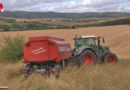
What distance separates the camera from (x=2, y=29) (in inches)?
2281

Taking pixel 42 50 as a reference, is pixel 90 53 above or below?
below

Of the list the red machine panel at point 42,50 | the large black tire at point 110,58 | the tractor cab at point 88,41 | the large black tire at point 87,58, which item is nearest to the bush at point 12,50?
the tractor cab at point 88,41

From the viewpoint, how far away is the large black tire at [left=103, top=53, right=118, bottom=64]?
50.4 feet

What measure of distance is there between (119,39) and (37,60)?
2992 centimetres

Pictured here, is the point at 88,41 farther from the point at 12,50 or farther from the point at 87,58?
the point at 12,50

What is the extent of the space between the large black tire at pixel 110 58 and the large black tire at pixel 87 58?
129 cm

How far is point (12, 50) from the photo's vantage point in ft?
56.4

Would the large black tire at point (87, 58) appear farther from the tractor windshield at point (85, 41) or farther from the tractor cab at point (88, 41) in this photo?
the tractor windshield at point (85, 41)

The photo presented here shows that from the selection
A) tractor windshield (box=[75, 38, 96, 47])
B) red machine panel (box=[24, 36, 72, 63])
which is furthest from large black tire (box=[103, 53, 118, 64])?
red machine panel (box=[24, 36, 72, 63])

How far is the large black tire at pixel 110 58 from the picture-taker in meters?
15.4

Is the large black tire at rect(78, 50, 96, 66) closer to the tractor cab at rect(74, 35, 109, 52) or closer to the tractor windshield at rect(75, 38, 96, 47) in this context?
the tractor cab at rect(74, 35, 109, 52)

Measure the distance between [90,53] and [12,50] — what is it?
6047 mm

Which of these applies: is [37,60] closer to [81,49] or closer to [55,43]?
[55,43]

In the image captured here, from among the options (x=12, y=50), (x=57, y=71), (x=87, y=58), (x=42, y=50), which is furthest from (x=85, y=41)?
(x=57, y=71)
